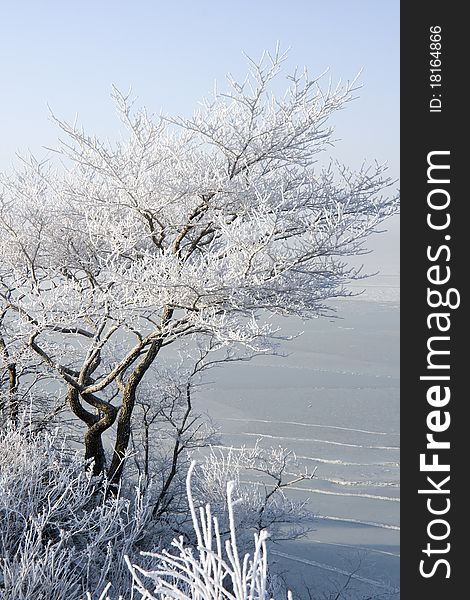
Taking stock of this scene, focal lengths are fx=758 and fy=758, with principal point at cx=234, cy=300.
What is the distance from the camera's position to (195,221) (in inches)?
254

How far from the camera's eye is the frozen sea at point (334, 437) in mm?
9125

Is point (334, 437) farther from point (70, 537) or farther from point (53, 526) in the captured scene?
point (70, 537)

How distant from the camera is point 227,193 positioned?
608cm

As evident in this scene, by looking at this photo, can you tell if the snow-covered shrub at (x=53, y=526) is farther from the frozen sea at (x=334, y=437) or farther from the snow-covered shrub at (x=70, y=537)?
the frozen sea at (x=334, y=437)

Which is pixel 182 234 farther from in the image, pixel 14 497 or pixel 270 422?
pixel 270 422

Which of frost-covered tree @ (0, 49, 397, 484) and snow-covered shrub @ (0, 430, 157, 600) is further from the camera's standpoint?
frost-covered tree @ (0, 49, 397, 484)

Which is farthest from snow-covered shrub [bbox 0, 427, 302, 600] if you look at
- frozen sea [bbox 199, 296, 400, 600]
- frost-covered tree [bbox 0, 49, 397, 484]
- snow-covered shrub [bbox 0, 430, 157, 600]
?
frozen sea [bbox 199, 296, 400, 600]

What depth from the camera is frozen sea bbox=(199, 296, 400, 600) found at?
9125 mm

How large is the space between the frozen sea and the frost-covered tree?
10.7 feet

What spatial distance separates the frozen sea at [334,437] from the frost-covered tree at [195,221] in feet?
10.7

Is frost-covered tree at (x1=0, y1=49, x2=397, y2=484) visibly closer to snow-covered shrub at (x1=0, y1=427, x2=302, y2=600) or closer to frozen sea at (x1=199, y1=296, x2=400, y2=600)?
snow-covered shrub at (x1=0, y1=427, x2=302, y2=600)

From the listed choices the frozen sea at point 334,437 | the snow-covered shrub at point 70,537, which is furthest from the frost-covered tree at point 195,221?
the frozen sea at point 334,437

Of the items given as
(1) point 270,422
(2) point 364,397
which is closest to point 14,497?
(1) point 270,422

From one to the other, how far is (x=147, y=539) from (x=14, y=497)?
1.78m
